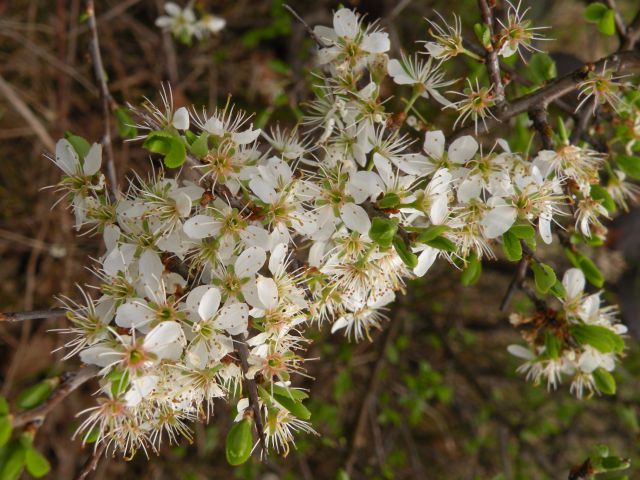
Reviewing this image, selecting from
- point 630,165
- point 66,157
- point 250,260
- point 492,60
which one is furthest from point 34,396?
point 630,165

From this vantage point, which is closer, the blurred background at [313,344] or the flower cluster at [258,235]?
the flower cluster at [258,235]

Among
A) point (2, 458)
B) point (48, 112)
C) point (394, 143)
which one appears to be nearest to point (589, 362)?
point (394, 143)

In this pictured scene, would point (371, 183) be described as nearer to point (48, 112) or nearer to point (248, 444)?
point (248, 444)

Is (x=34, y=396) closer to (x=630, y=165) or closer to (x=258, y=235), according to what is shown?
(x=258, y=235)

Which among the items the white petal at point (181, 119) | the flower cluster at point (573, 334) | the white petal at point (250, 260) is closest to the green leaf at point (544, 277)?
the flower cluster at point (573, 334)

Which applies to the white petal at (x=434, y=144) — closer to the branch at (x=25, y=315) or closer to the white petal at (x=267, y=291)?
the white petal at (x=267, y=291)

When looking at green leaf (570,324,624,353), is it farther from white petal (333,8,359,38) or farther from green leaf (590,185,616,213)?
white petal (333,8,359,38)

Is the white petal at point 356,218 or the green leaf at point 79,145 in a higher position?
the white petal at point 356,218
